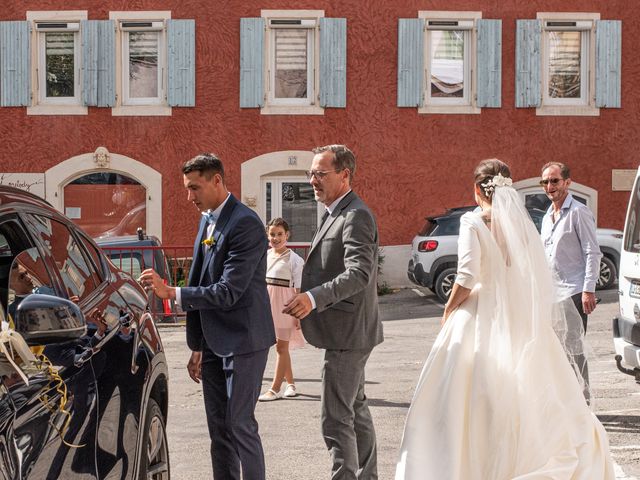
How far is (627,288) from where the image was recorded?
A: 29.2ft

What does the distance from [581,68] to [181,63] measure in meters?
8.13

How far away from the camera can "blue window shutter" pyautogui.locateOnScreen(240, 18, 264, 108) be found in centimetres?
2216

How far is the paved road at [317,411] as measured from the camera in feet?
23.7

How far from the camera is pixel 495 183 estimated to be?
20.7 feet

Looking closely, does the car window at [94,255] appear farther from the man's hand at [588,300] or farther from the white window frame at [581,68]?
the white window frame at [581,68]

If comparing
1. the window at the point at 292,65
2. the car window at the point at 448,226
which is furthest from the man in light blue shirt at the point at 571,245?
the window at the point at 292,65

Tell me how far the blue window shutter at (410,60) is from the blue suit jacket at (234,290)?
17117mm

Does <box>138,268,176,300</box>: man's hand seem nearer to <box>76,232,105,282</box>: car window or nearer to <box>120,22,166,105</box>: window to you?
<box>76,232,105,282</box>: car window

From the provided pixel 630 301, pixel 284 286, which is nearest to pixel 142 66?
pixel 284 286

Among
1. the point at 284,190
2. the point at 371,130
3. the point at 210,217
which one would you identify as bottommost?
the point at 210,217

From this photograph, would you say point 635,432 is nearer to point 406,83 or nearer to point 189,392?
point 189,392

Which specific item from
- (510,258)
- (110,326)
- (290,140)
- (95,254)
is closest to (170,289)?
(95,254)

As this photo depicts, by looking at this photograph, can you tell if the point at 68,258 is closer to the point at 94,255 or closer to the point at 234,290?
the point at 94,255

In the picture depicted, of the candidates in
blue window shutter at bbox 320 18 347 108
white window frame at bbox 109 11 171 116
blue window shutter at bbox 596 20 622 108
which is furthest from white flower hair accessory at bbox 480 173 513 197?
blue window shutter at bbox 596 20 622 108
